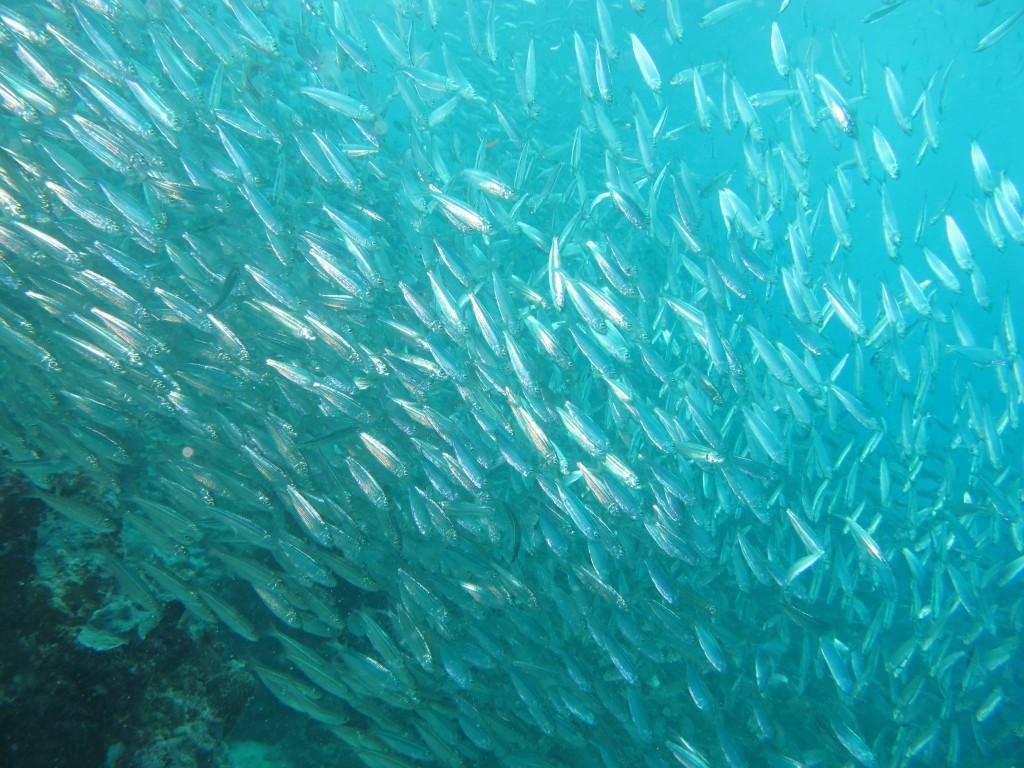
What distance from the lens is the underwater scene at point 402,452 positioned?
182 inches

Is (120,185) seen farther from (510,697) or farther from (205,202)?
(510,697)

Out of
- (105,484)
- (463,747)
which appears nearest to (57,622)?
(105,484)

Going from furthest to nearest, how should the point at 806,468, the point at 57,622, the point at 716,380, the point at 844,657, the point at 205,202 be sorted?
the point at 716,380
the point at 806,468
the point at 844,657
the point at 205,202
the point at 57,622

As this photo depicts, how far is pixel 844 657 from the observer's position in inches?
272

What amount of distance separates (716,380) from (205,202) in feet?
24.7

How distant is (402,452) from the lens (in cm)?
574

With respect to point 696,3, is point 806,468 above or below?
below

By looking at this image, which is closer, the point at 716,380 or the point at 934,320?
the point at 934,320

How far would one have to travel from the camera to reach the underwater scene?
4621 millimetres

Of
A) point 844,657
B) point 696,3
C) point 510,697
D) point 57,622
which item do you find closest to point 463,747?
point 510,697

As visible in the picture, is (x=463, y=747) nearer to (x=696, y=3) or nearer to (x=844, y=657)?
(x=844, y=657)

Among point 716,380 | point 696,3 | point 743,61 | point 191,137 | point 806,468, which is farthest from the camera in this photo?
point 743,61

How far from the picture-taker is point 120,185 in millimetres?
6152

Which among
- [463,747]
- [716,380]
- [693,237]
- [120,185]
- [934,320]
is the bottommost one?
[463,747]
